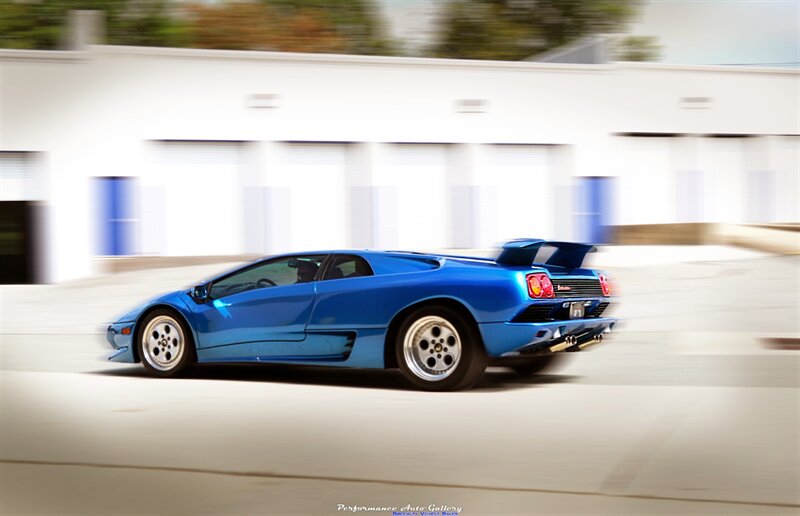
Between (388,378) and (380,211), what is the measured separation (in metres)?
21.5

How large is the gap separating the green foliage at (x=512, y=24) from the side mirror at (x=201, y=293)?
43.1m

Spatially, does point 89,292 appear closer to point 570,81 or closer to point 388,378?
point 388,378

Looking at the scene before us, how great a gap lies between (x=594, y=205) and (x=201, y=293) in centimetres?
2444

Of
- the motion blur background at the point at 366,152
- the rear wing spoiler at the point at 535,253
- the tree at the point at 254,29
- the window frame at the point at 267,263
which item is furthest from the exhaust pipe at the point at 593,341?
the tree at the point at 254,29

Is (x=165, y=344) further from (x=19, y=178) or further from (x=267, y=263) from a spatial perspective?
(x=19, y=178)

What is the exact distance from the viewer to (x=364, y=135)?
1200 inches

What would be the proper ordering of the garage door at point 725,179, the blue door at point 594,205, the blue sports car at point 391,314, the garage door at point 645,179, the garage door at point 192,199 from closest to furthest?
the blue sports car at point 391,314
the garage door at point 192,199
the blue door at point 594,205
the garage door at point 645,179
the garage door at point 725,179

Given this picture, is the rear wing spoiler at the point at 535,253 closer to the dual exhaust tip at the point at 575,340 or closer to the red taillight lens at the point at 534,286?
the red taillight lens at the point at 534,286

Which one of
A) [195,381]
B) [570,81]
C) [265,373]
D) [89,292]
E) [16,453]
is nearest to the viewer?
[16,453]

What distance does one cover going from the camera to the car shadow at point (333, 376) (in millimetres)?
9164

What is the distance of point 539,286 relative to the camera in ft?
27.7

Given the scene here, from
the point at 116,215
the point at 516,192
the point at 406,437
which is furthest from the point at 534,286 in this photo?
the point at 516,192

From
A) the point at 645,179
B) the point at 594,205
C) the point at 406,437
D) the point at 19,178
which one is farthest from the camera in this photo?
the point at 645,179

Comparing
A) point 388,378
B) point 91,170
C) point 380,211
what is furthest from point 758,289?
point 91,170
